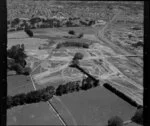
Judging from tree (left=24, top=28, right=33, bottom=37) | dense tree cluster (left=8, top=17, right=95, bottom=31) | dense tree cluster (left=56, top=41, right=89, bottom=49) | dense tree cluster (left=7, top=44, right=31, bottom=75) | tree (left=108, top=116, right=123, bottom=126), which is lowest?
tree (left=108, top=116, right=123, bottom=126)

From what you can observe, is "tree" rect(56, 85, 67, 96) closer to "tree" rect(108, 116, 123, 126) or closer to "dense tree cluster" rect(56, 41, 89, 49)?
"tree" rect(108, 116, 123, 126)

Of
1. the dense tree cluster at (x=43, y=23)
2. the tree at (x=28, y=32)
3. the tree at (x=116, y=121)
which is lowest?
the tree at (x=116, y=121)

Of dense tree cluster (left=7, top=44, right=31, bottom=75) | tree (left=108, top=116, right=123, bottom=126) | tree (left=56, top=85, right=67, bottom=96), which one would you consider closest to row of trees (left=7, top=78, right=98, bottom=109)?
tree (left=56, top=85, right=67, bottom=96)

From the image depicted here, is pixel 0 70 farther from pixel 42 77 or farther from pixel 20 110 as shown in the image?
pixel 42 77

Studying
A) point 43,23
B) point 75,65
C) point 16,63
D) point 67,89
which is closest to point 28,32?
point 43,23

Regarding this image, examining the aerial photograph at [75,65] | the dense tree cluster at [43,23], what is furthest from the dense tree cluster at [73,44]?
the dense tree cluster at [43,23]

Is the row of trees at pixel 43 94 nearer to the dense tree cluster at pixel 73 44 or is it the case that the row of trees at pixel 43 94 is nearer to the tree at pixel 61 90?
the tree at pixel 61 90

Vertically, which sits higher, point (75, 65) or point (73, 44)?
point (73, 44)

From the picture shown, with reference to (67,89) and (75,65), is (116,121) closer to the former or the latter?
(67,89)
